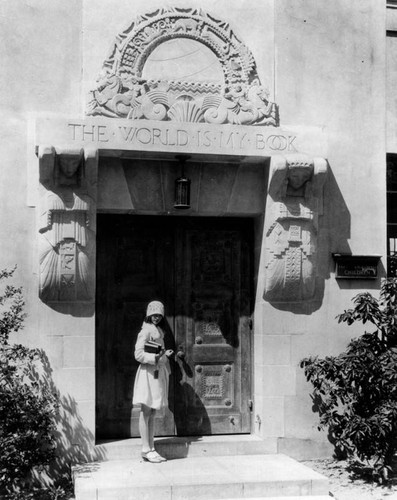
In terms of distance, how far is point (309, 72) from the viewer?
31.5 ft

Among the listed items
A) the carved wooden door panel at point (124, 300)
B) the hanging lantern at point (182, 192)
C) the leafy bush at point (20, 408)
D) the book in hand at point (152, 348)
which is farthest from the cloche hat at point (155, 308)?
the leafy bush at point (20, 408)

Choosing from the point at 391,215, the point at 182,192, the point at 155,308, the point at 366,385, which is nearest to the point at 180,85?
the point at 182,192

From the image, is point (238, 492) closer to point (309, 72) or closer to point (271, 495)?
point (271, 495)

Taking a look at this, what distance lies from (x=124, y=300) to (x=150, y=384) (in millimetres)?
1174

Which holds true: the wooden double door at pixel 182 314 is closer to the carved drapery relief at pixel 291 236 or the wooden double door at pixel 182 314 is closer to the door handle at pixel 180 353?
the door handle at pixel 180 353

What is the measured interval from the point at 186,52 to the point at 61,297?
2.99m

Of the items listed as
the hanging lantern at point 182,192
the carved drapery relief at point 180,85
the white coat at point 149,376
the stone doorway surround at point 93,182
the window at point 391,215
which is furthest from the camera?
the window at point 391,215

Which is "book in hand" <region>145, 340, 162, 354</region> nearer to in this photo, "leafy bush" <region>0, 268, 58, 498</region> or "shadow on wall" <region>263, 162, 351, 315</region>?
"leafy bush" <region>0, 268, 58, 498</region>

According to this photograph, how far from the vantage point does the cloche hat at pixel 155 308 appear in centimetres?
888

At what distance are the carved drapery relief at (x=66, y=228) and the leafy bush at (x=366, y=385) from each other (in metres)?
2.63

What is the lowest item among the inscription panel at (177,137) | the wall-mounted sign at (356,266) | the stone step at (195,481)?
the stone step at (195,481)

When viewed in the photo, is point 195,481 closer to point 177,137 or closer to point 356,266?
point 356,266

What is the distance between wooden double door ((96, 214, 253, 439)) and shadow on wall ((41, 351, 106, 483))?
46 cm

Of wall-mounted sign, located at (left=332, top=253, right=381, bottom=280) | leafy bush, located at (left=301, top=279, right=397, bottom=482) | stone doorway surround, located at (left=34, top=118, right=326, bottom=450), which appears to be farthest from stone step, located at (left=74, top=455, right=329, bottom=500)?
wall-mounted sign, located at (left=332, top=253, right=381, bottom=280)
